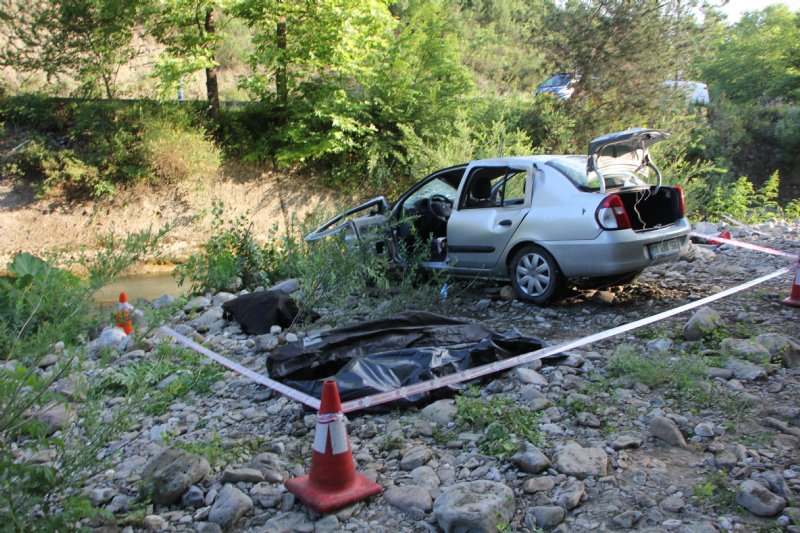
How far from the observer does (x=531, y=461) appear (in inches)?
136

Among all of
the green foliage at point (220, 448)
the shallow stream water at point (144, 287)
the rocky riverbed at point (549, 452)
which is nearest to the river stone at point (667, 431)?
the rocky riverbed at point (549, 452)

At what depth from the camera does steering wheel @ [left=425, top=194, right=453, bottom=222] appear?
862 cm

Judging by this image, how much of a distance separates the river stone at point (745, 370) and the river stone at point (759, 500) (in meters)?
1.69

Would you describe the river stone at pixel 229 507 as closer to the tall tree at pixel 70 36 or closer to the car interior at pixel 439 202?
the car interior at pixel 439 202

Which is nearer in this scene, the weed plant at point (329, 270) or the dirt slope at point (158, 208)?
the weed plant at point (329, 270)

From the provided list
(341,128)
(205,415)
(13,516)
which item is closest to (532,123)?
(341,128)

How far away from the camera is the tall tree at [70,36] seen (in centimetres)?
1658

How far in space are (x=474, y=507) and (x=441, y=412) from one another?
1276 mm

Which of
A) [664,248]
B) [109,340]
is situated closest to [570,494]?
[664,248]

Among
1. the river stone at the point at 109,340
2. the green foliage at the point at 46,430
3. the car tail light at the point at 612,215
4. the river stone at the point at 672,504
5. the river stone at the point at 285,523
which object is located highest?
the car tail light at the point at 612,215

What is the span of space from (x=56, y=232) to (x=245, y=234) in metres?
8.86

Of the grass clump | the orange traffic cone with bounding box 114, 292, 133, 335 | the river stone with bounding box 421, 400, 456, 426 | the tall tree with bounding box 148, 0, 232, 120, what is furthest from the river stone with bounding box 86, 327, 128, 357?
the tall tree with bounding box 148, 0, 232, 120

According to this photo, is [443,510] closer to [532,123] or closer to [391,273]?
[391,273]

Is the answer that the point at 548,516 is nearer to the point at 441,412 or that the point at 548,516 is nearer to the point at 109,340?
the point at 441,412
